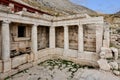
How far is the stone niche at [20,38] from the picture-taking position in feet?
34.3

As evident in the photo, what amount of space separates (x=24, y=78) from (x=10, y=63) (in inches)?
Answer: 58.2

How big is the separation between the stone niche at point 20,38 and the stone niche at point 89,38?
511 centimetres

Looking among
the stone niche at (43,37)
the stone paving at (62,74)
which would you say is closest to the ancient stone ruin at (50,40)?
the stone niche at (43,37)

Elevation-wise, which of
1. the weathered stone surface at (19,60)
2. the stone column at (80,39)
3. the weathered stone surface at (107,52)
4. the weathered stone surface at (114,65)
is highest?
the stone column at (80,39)

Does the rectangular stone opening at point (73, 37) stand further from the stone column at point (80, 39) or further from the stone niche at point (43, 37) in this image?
the stone niche at point (43, 37)

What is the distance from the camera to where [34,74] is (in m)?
9.63

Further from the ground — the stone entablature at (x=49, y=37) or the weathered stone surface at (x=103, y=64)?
the stone entablature at (x=49, y=37)

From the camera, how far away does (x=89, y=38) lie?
40.5 feet

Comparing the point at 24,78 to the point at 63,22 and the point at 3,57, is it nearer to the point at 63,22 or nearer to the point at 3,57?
the point at 3,57

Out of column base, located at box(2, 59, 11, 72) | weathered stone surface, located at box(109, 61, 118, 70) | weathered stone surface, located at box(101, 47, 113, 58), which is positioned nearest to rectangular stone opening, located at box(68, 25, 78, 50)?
weathered stone surface, located at box(101, 47, 113, 58)

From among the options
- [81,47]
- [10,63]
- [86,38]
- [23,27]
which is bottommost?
[10,63]

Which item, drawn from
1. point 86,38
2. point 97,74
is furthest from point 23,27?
point 97,74

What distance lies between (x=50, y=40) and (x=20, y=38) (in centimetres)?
396

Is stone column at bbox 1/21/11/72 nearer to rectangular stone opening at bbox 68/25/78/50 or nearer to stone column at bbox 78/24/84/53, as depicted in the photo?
stone column at bbox 78/24/84/53
